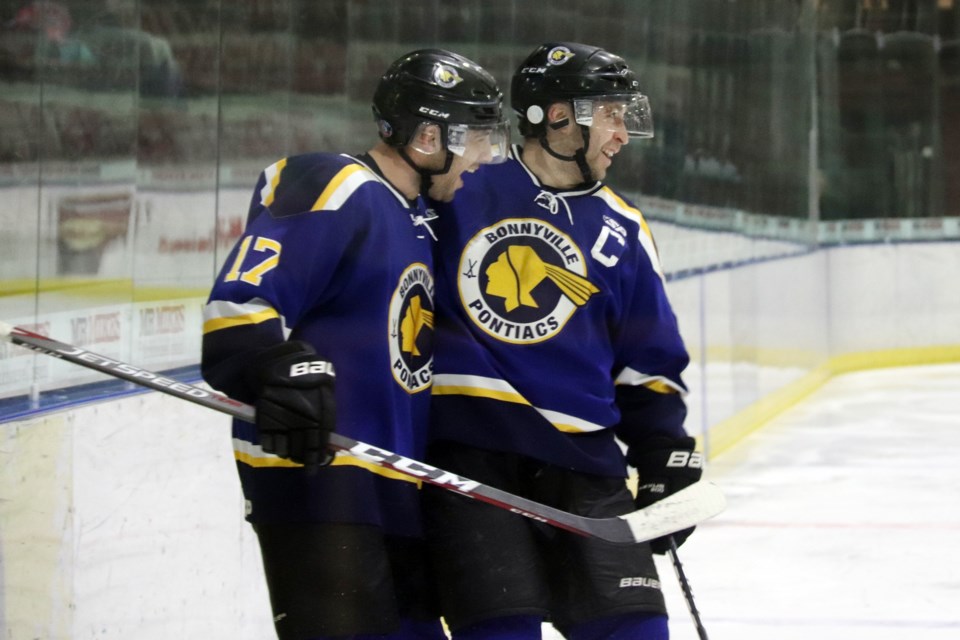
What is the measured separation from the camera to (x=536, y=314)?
2.15 m

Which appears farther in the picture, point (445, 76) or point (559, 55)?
point (559, 55)

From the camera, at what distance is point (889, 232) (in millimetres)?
10227

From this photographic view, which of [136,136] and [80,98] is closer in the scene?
[80,98]

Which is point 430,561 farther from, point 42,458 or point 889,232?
point 889,232

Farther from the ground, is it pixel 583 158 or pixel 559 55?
pixel 559 55

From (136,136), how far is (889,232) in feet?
26.6

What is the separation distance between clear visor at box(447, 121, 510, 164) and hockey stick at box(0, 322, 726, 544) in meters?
0.39

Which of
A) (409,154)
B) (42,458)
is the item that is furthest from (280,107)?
(409,154)

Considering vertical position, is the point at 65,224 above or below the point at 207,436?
above

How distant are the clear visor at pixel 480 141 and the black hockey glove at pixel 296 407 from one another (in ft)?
1.30

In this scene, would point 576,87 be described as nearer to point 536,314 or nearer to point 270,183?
point 536,314

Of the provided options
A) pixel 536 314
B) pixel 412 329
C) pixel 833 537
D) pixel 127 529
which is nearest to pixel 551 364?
pixel 536 314

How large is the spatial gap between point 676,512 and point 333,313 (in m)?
0.57

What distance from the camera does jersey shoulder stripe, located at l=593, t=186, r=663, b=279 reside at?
2.24m
